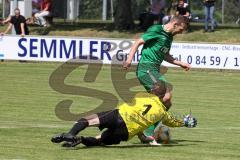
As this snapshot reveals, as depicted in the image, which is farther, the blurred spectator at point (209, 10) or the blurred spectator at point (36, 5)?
the blurred spectator at point (36, 5)

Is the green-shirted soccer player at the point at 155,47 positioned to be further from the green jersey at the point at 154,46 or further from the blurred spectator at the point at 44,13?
the blurred spectator at the point at 44,13

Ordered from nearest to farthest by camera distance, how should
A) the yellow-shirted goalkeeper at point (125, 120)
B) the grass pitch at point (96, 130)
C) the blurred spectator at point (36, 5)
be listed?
the grass pitch at point (96, 130) → the yellow-shirted goalkeeper at point (125, 120) → the blurred spectator at point (36, 5)

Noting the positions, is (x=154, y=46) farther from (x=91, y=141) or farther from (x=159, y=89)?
(x=91, y=141)

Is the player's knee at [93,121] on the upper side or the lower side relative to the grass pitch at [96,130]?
upper

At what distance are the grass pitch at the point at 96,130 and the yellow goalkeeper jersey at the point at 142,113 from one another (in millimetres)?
350

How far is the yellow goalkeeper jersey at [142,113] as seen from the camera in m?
11.7

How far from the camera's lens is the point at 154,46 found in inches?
487

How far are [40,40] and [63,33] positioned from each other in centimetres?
817

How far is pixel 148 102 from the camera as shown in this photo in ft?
38.7

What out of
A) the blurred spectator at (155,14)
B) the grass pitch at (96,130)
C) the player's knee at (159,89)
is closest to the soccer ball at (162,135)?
the grass pitch at (96,130)

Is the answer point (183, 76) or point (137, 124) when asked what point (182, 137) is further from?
point (183, 76)

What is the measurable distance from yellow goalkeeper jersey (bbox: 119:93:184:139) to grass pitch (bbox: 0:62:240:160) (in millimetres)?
350

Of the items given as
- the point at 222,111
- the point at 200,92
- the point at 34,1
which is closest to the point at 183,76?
the point at 200,92

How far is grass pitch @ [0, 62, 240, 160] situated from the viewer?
36.7ft
